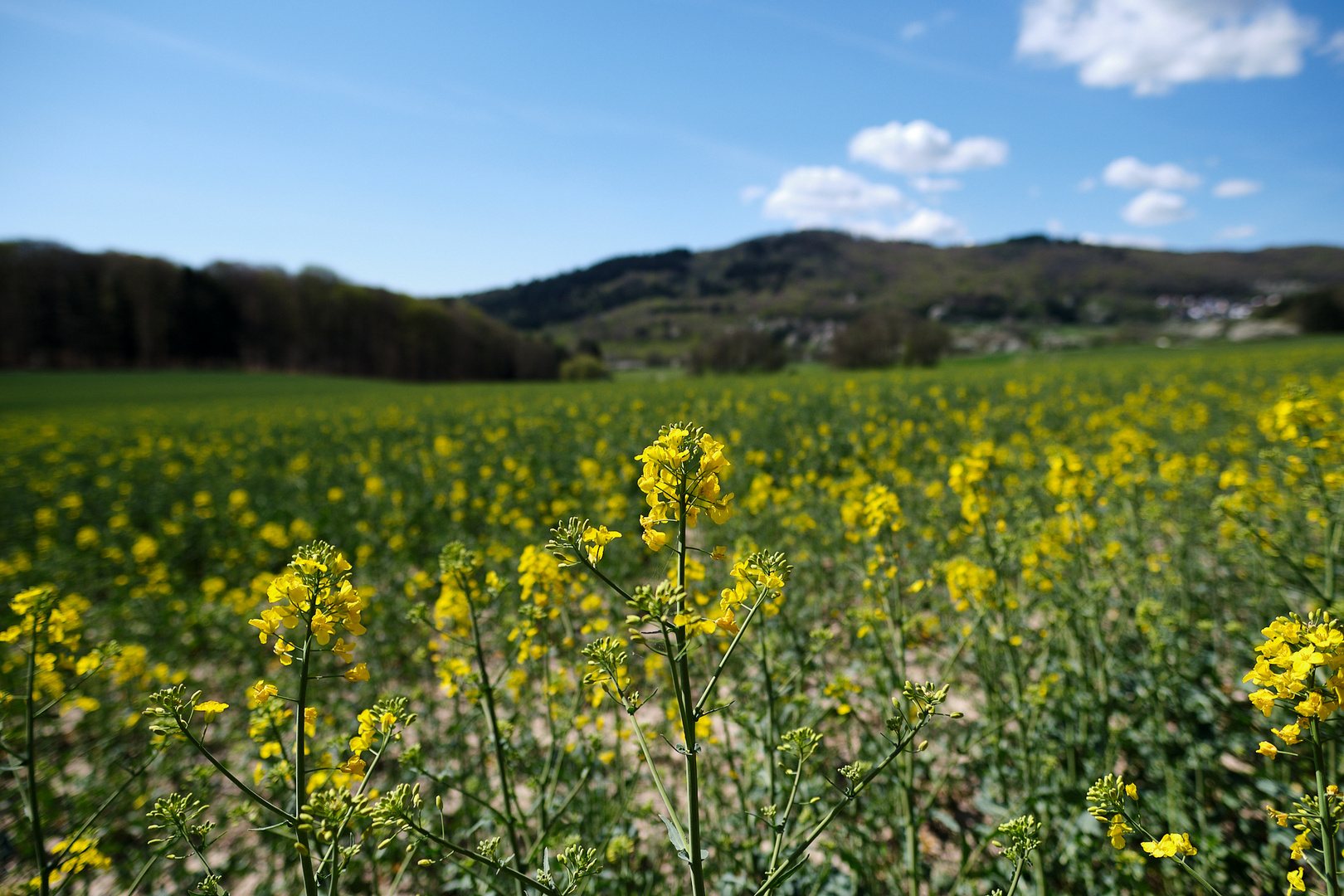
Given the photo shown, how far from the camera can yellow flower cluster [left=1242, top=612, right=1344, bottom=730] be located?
1255mm

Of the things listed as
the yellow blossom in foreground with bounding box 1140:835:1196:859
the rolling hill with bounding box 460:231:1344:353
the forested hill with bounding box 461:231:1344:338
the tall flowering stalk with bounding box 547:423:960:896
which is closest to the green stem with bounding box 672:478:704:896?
the tall flowering stalk with bounding box 547:423:960:896

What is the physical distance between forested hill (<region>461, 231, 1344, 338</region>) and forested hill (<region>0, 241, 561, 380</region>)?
2361 inches

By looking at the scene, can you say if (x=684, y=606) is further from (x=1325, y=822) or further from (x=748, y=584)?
(x=1325, y=822)

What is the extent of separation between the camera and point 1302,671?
1263mm

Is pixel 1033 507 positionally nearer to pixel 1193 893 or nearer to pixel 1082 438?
pixel 1193 893

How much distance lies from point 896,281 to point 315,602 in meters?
162

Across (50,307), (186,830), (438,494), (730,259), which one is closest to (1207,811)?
(186,830)

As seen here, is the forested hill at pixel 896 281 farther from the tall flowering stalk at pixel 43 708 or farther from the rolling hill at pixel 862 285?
the tall flowering stalk at pixel 43 708

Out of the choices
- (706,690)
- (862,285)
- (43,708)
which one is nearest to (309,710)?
(43,708)

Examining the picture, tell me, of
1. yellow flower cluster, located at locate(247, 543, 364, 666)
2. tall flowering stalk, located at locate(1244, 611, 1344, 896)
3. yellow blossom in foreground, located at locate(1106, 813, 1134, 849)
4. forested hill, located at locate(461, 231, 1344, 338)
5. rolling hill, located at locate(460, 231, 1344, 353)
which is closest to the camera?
tall flowering stalk, located at locate(1244, 611, 1344, 896)

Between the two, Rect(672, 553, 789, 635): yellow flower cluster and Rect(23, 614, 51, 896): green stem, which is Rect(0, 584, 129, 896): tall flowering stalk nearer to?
Rect(23, 614, 51, 896): green stem

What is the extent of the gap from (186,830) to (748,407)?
13.6 m

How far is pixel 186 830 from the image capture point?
138 cm

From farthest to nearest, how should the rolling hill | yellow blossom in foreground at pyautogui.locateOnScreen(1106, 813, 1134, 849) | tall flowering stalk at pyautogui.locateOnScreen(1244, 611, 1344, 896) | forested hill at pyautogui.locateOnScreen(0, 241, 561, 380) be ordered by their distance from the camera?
the rolling hill < forested hill at pyautogui.locateOnScreen(0, 241, 561, 380) < yellow blossom in foreground at pyautogui.locateOnScreen(1106, 813, 1134, 849) < tall flowering stalk at pyautogui.locateOnScreen(1244, 611, 1344, 896)
